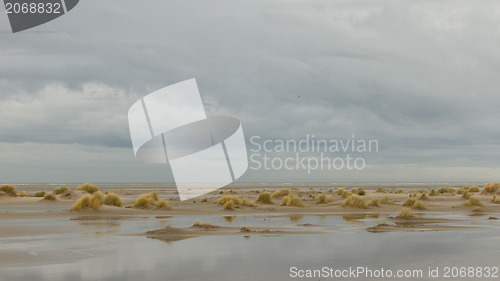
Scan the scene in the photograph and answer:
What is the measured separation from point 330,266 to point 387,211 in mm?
19075

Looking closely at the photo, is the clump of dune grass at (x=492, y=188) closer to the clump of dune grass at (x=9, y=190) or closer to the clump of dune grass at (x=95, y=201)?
the clump of dune grass at (x=95, y=201)

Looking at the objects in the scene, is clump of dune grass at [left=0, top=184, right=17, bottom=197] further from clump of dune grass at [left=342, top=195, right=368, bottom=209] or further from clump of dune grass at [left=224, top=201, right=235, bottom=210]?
clump of dune grass at [left=342, top=195, right=368, bottom=209]

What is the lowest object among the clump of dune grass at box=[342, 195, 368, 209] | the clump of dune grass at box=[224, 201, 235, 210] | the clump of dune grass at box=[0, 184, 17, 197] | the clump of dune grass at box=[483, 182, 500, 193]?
the clump of dune grass at box=[483, 182, 500, 193]

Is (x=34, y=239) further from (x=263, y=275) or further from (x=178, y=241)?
(x=263, y=275)

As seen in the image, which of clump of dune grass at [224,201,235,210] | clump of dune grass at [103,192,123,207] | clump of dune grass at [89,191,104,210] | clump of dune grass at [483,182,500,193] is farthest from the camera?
clump of dune grass at [483,182,500,193]

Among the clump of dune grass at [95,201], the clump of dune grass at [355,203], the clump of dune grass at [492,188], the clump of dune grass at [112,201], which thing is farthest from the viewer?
the clump of dune grass at [492,188]

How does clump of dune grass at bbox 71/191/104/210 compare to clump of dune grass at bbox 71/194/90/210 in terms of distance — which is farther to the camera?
clump of dune grass at bbox 71/194/90/210

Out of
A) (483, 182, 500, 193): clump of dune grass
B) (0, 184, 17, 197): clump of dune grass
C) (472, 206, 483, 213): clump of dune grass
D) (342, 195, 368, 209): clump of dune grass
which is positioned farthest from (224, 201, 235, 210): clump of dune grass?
(483, 182, 500, 193): clump of dune grass

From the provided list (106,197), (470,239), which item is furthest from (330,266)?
(106,197)

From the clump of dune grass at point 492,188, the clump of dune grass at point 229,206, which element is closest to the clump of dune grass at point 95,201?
the clump of dune grass at point 229,206

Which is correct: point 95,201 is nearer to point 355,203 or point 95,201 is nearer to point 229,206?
point 229,206

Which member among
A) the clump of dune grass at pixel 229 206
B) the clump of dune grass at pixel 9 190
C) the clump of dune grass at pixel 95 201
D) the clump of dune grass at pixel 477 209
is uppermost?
the clump of dune grass at pixel 95 201

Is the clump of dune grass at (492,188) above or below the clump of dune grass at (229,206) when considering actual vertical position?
below

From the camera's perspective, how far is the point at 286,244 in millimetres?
13570
